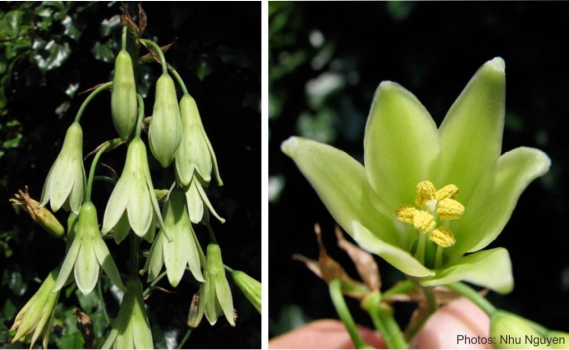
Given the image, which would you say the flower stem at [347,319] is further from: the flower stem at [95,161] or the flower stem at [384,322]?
the flower stem at [95,161]

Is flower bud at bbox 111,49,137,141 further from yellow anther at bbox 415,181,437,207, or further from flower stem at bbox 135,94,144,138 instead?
yellow anther at bbox 415,181,437,207

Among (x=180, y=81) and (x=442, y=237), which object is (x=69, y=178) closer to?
(x=180, y=81)

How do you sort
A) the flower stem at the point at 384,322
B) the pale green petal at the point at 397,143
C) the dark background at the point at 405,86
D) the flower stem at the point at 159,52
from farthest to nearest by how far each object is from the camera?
the dark background at the point at 405,86 → the flower stem at the point at 159,52 → the flower stem at the point at 384,322 → the pale green petal at the point at 397,143

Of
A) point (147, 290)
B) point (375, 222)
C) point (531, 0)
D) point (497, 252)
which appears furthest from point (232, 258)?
point (531, 0)

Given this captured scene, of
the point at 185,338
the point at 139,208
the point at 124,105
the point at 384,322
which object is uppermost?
the point at 124,105

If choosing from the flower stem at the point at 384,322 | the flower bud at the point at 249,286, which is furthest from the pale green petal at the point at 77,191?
the flower stem at the point at 384,322

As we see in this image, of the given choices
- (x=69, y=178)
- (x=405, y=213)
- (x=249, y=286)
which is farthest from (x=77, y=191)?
(x=405, y=213)
